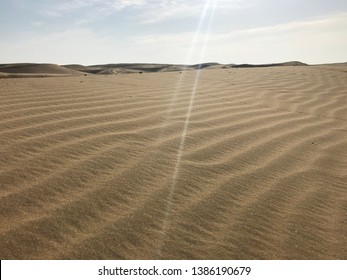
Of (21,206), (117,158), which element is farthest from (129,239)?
→ (117,158)

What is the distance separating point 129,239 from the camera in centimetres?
179

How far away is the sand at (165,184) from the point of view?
5.88ft

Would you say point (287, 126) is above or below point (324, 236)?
above

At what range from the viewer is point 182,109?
179 inches

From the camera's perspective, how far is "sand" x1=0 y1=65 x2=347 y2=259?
1.79 metres

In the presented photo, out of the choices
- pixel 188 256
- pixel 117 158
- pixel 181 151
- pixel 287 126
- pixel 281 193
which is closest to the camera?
pixel 188 256

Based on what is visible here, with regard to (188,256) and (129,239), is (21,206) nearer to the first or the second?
(129,239)

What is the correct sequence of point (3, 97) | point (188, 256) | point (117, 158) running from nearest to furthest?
point (188, 256) → point (117, 158) → point (3, 97)

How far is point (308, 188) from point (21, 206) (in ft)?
5.97

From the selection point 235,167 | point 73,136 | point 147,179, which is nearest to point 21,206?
point 147,179

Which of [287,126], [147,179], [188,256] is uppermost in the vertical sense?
[287,126]

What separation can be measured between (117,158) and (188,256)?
3.84 ft

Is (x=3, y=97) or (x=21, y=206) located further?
(x=3, y=97)

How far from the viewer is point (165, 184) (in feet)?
7.79
